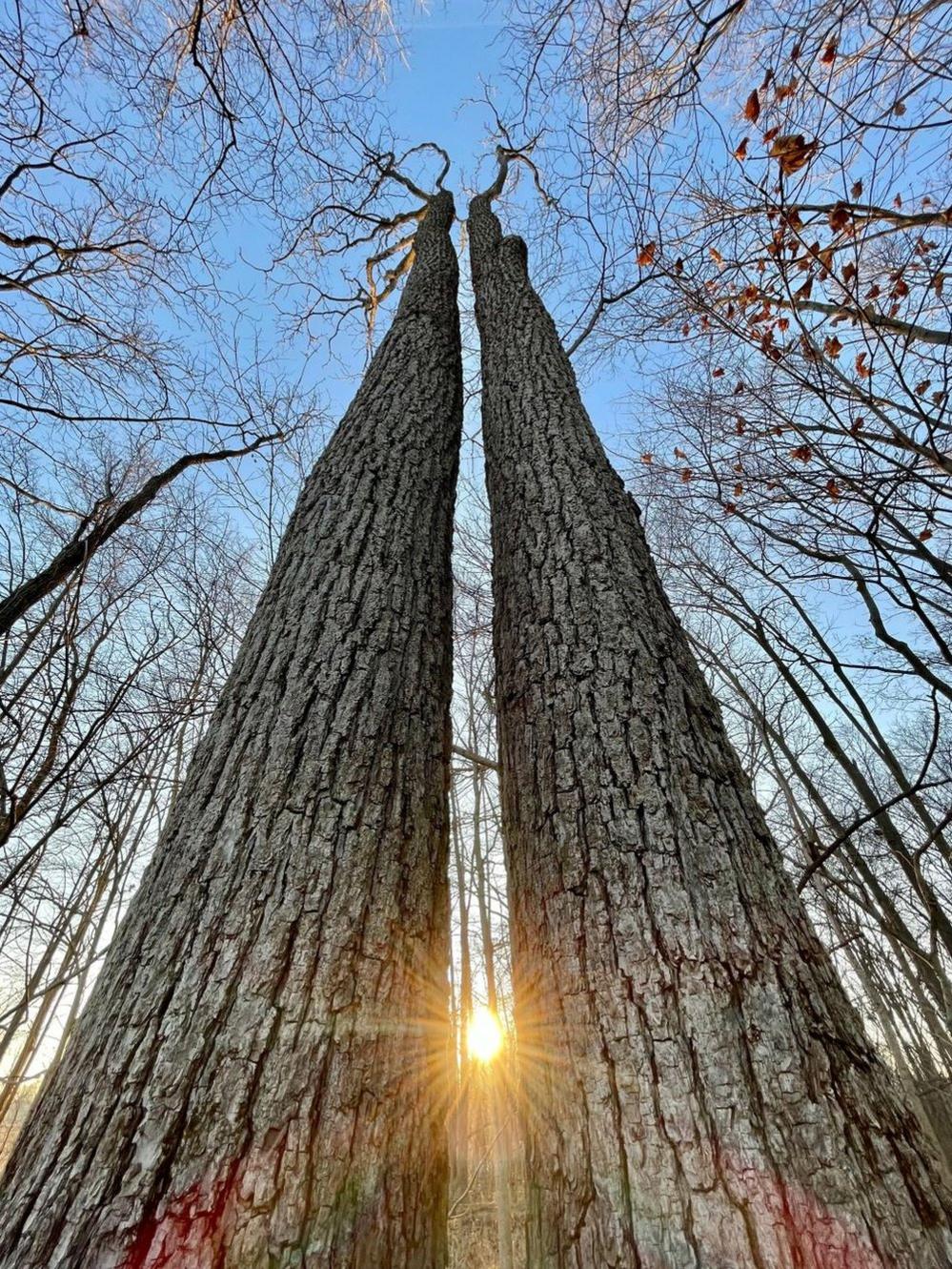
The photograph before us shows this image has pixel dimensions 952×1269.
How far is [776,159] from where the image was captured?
2.80 m

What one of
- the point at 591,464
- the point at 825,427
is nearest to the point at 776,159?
the point at 825,427

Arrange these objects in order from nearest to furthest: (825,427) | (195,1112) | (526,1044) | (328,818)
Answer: (195,1112), (526,1044), (328,818), (825,427)

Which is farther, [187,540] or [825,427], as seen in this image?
[187,540]

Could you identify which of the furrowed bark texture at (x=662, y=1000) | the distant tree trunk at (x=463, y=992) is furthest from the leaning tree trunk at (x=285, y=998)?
the distant tree trunk at (x=463, y=992)

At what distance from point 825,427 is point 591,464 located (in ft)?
6.15

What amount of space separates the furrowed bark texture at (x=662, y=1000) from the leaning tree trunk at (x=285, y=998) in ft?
0.79

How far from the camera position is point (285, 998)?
105 centimetres

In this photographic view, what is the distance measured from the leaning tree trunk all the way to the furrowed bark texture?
241 mm

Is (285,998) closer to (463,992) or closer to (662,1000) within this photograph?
(662,1000)

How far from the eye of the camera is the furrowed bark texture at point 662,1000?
0.80 meters

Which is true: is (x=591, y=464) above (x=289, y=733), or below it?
above

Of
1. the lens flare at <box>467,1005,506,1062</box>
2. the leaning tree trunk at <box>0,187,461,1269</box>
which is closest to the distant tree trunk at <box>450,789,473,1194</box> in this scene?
the lens flare at <box>467,1005,506,1062</box>

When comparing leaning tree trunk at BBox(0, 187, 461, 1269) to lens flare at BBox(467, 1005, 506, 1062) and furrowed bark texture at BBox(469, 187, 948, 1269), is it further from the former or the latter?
lens flare at BBox(467, 1005, 506, 1062)

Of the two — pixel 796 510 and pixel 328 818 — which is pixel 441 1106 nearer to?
pixel 328 818
